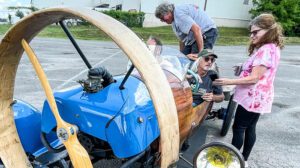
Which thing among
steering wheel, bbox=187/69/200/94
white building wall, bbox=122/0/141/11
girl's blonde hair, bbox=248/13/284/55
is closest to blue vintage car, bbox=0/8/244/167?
steering wheel, bbox=187/69/200/94

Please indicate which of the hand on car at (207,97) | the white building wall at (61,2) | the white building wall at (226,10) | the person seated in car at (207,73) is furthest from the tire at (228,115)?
the white building wall at (61,2)

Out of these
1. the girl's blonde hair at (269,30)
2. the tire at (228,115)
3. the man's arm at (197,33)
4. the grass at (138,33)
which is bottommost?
the grass at (138,33)

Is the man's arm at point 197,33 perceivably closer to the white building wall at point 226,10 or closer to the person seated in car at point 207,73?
the person seated in car at point 207,73

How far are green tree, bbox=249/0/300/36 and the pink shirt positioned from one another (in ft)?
84.0

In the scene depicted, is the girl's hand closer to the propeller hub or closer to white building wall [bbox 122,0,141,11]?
the propeller hub

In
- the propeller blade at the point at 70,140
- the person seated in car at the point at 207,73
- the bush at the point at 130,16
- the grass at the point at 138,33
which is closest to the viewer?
the propeller blade at the point at 70,140

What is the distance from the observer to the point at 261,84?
3.12m

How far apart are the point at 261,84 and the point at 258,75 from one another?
5.4 inches

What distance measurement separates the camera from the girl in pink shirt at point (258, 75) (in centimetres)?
300

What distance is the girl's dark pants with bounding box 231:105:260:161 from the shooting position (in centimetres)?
325

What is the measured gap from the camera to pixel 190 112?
2.88 m

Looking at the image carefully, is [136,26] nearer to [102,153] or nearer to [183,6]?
[183,6]

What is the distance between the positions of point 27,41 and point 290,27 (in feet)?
91.8

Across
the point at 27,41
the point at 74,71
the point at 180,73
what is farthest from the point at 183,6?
the point at 74,71
